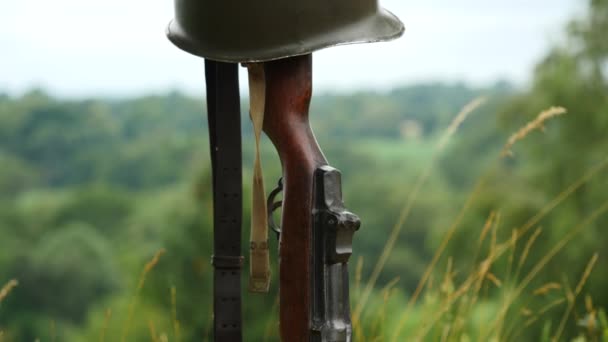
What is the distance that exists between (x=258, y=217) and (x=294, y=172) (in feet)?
0.95

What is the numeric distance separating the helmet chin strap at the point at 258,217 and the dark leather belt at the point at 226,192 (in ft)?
0.43

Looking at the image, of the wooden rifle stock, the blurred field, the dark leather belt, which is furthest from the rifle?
the blurred field

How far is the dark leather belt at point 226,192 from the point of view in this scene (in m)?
2.93

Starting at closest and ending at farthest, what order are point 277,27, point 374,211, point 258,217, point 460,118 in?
1. point 277,27
2. point 258,217
3. point 460,118
4. point 374,211

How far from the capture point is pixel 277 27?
2.52 metres

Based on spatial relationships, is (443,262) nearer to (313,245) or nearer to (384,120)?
(313,245)

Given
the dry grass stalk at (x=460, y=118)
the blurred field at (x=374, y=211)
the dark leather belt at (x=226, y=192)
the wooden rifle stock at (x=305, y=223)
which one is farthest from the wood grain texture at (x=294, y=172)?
the dry grass stalk at (x=460, y=118)

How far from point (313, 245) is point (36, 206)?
33839mm

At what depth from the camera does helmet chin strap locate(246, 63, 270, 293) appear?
2.67 m

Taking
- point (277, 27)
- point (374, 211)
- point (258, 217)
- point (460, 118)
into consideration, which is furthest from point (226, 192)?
point (374, 211)

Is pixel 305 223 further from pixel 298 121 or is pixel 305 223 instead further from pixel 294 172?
pixel 298 121

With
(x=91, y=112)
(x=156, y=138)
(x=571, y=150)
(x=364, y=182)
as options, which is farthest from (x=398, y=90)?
(x=571, y=150)

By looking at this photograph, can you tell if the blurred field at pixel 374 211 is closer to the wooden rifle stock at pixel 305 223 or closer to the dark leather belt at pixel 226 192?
the dark leather belt at pixel 226 192

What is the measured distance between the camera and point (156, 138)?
116 ft
